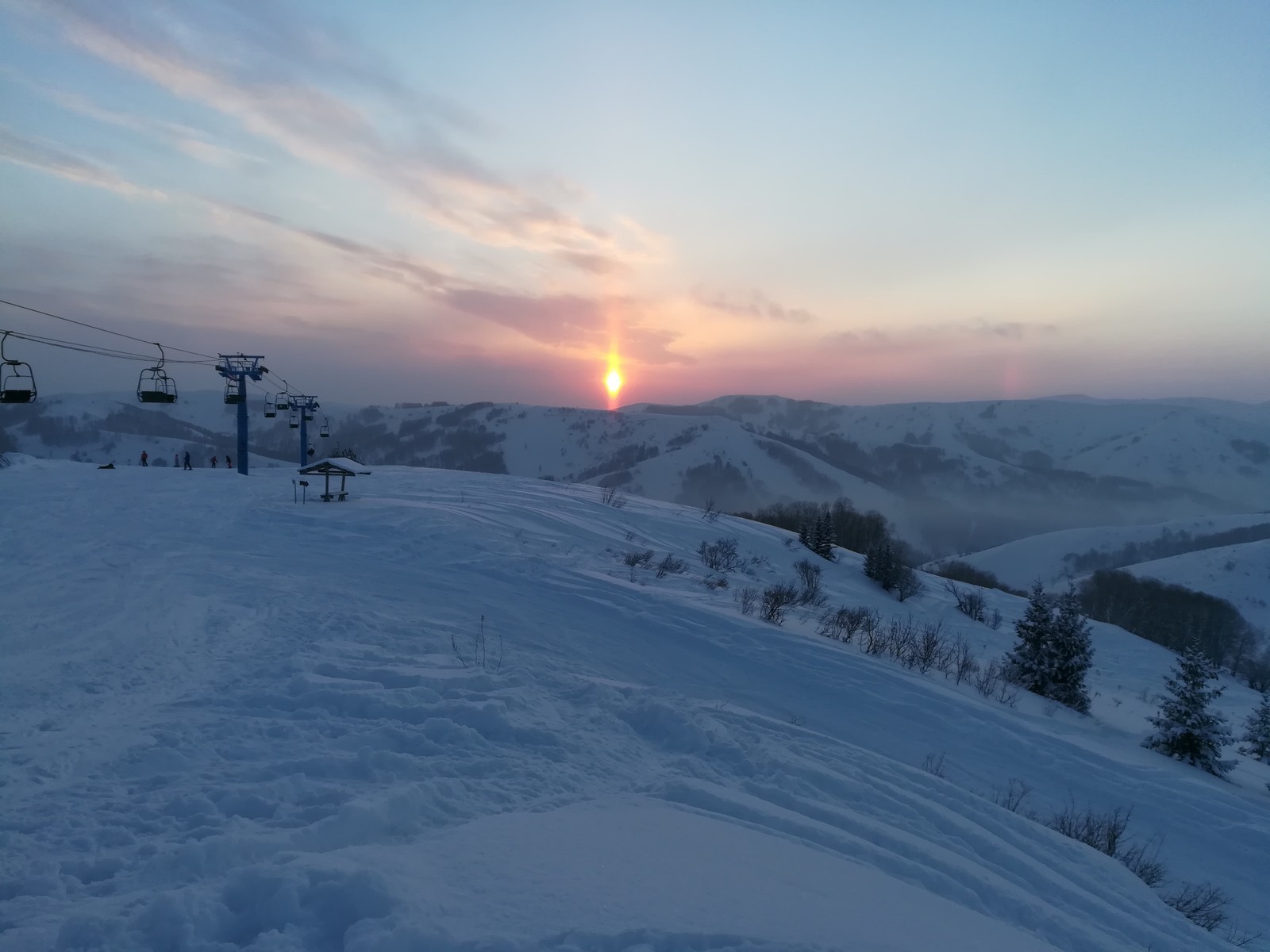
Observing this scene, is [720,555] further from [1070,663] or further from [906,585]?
[906,585]

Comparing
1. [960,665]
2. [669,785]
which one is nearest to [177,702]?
[669,785]

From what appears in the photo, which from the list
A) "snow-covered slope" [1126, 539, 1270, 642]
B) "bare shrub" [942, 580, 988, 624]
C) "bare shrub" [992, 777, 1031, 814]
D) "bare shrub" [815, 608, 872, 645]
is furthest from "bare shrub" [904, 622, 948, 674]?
"snow-covered slope" [1126, 539, 1270, 642]

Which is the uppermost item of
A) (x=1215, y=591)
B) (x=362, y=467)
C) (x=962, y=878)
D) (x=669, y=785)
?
(x=362, y=467)

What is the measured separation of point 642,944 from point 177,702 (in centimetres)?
505

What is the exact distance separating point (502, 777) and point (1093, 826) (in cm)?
785

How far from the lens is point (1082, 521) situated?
17588 cm

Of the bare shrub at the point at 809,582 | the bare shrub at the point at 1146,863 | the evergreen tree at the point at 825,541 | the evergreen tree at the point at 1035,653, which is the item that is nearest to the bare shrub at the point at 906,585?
the evergreen tree at the point at 825,541

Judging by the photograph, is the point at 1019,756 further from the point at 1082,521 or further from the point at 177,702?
the point at 1082,521

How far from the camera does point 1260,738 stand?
60.9 feet

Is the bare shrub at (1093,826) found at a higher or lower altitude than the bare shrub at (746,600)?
lower

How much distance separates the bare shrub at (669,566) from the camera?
1662 centimetres

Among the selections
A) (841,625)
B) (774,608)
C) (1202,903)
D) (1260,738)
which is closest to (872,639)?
(841,625)

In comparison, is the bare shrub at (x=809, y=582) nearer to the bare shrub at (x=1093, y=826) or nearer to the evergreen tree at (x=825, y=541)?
the evergreen tree at (x=825, y=541)

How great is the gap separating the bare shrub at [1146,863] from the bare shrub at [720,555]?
45.6 feet
